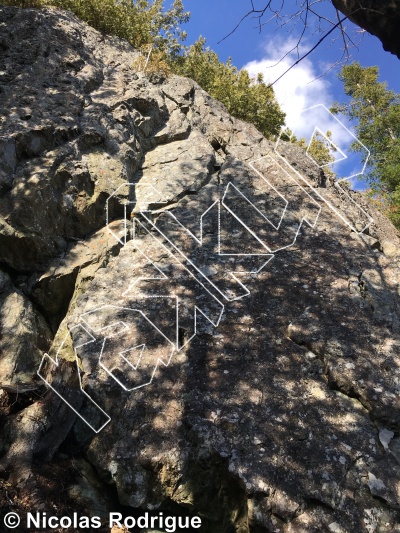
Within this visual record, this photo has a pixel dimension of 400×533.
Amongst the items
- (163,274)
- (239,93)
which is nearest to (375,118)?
(239,93)

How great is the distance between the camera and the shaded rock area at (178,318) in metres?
3.68

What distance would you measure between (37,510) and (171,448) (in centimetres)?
122

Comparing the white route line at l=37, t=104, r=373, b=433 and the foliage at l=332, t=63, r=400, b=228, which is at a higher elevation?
the foliage at l=332, t=63, r=400, b=228

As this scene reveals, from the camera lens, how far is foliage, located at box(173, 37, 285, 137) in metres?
15.2

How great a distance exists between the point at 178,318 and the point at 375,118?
21.3 metres

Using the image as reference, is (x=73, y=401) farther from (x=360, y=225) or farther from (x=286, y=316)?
(x=360, y=225)

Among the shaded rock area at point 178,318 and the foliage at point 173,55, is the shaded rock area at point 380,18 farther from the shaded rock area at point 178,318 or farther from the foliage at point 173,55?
the foliage at point 173,55

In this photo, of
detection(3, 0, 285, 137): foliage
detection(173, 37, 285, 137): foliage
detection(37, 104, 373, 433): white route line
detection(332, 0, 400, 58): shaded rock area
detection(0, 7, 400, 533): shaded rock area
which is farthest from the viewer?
detection(173, 37, 285, 137): foliage

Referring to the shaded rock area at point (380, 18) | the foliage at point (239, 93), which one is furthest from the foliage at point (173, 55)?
the shaded rock area at point (380, 18)

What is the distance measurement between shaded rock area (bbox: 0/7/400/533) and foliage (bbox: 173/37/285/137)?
293 inches

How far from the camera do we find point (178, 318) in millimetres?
5000

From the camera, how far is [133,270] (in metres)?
5.67

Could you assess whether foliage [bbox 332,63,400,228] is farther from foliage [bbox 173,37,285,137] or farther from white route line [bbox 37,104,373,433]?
white route line [bbox 37,104,373,433]

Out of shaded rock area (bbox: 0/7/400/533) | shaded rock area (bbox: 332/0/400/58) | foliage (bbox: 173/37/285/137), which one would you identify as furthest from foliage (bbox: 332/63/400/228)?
shaded rock area (bbox: 332/0/400/58)
